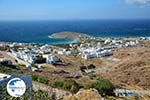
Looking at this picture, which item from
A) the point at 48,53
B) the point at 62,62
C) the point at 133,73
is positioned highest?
the point at 133,73

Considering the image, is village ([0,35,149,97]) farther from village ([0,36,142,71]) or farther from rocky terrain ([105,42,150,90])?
rocky terrain ([105,42,150,90])

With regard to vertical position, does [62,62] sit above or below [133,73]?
below

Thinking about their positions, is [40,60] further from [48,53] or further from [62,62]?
[48,53]

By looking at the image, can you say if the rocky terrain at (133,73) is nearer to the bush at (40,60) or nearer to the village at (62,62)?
the village at (62,62)

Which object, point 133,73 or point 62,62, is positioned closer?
point 133,73

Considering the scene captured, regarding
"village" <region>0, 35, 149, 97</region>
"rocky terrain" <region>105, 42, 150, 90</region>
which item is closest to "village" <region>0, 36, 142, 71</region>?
"village" <region>0, 35, 149, 97</region>

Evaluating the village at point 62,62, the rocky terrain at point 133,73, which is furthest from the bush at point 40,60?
the rocky terrain at point 133,73

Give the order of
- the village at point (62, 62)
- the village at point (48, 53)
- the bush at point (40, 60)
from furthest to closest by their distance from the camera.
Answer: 1. the bush at point (40, 60)
2. the village at point (48, 53)
3. the village at point (62, 62)

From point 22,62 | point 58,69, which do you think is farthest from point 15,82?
point 22,62

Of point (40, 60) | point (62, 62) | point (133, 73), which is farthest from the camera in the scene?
point (62, 62)

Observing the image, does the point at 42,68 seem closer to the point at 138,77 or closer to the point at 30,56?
the point at 30,56

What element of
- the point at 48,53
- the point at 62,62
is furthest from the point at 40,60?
the point at 48,53
